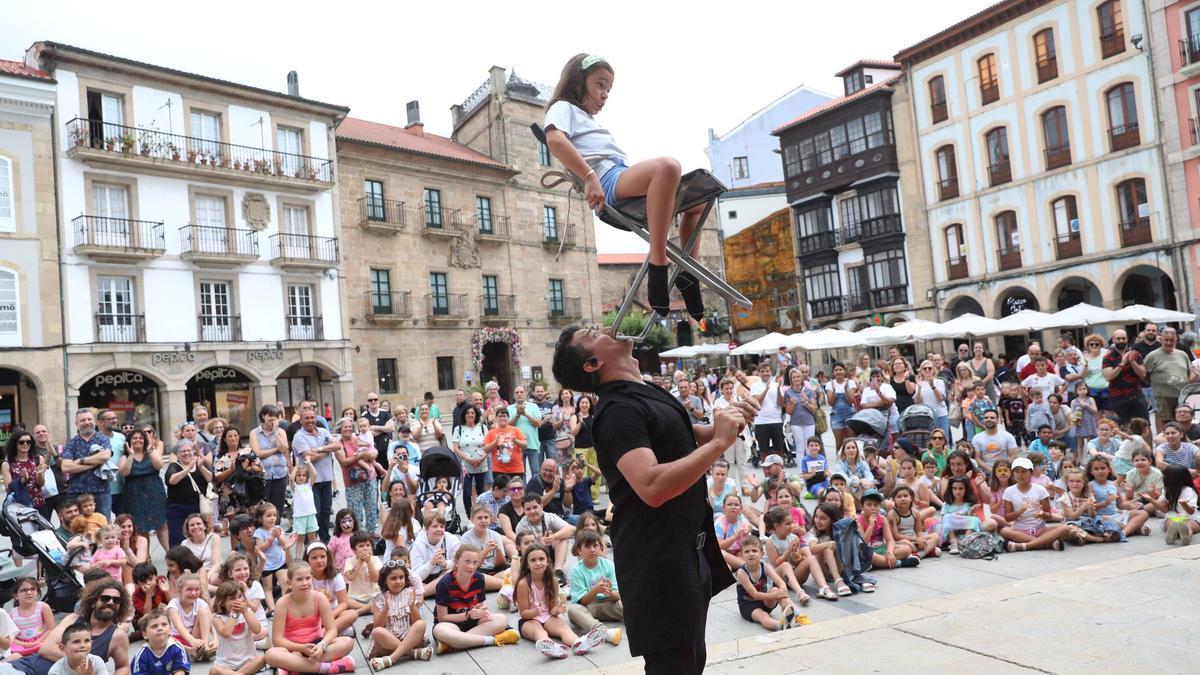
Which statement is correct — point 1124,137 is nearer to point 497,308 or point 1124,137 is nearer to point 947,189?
point 947,189

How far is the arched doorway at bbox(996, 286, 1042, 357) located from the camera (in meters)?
28.6

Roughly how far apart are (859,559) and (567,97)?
19.0ft

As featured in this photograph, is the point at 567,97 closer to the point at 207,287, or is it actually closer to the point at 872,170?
the point at 207,287

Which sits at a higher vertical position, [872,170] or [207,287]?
[872,170]

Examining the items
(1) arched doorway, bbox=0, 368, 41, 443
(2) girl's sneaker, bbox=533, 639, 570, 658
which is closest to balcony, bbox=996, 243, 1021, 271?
(2) girl's sneaker, bbox=533, 639, 570, 658

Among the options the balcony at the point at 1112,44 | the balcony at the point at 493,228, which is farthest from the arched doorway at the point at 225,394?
the balcony at the point at 1112,44

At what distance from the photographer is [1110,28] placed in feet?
83.9

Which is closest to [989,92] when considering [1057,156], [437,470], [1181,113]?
[1057,156]

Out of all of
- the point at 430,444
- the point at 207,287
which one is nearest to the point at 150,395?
the point at 207,287

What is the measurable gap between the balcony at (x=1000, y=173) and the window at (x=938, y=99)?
9.06 ft

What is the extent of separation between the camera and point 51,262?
2069cm

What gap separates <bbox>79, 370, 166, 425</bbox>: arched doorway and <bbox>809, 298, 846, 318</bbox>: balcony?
25437 mm

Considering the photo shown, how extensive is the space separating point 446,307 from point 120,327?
11139mm

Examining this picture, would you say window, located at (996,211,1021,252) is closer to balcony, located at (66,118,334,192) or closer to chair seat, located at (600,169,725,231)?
balcony, located at (66,118,334,192)
